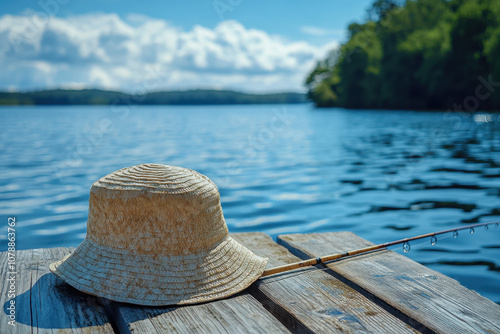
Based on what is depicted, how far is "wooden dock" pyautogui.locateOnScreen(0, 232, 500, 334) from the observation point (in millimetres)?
2377

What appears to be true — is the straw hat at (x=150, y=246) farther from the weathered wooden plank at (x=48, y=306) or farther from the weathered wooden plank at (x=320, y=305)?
the weathered wooden plank at (x=320, y=305)

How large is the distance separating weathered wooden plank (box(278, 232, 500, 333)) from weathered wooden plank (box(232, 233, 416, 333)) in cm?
11

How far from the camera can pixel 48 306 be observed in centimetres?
257

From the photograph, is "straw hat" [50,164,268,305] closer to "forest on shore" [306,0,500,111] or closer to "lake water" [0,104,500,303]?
"lake water" [0,104,500,303]

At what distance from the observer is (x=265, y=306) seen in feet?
9.28

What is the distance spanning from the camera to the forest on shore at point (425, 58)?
45.2 m

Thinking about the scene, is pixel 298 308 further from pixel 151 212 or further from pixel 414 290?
pixel 151 212

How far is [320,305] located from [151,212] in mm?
1099

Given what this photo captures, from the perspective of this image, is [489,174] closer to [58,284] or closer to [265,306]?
[265,306]

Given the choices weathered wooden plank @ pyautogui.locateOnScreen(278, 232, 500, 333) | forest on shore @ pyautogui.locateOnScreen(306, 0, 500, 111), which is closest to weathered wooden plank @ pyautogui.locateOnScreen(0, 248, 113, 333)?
weathered wooden plank @ pyautogui.locateOnScreen(278, 232, 500, 333)

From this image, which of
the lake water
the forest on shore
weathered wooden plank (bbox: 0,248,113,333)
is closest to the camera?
weathered wooden plank (bbox: 0,248,113,333)

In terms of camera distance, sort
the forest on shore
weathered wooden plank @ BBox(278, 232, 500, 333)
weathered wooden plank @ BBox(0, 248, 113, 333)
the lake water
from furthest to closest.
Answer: the forest on shore < the lake water < weathered wooden plank @ BBox(278, 232, 500, 333) < weathered wooden plank @ BBox(0, 248, 113, 333)

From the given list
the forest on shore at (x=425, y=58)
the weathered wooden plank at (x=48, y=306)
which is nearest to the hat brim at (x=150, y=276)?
the weathered wooden plank at (x=48, y=306)

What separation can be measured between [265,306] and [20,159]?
590 inches
